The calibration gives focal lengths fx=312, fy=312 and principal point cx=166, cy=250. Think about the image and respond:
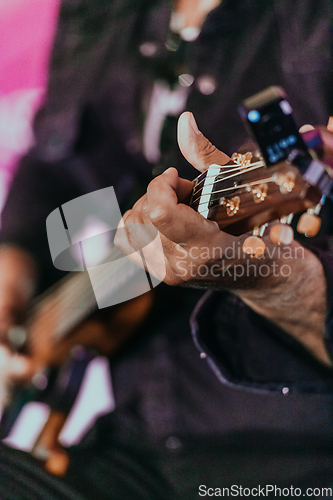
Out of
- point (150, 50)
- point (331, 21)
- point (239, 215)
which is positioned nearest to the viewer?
point (239, 215)

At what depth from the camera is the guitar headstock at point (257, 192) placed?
1.09ft

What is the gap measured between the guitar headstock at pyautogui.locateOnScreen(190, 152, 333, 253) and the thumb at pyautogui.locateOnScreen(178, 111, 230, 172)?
41mm

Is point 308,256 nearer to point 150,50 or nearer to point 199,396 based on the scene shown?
point 199,396

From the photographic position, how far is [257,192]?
383 millimetres

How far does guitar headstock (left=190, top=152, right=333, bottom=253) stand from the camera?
13.0 inches

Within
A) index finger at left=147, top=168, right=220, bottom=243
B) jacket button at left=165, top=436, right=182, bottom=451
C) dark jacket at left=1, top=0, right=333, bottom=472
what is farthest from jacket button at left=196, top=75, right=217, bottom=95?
jacket button at left=165, top=436, right=182, bottom=451

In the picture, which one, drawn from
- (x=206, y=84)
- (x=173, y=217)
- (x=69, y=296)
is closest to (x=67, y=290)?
(x=69, y=296)

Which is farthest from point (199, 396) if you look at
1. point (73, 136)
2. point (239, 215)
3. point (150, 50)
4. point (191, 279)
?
point (150, 50)

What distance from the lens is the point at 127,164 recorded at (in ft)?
3.20

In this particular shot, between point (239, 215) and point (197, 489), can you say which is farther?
point (197, 489)

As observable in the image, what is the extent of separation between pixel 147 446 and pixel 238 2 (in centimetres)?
113

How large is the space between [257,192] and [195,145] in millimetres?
165

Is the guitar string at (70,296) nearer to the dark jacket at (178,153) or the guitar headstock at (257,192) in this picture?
the dark jacket at (178,153)

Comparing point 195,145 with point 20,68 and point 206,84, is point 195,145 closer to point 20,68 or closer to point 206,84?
point 206,84
